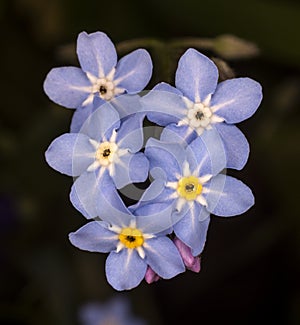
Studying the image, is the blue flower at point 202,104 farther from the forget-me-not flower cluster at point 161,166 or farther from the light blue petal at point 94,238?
the light blue petal at point 94,238

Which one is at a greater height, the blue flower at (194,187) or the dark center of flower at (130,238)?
the blue flower at (194,187)

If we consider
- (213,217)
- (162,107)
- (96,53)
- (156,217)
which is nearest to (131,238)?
(156,217)

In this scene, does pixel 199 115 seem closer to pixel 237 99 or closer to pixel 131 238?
pixel 237 99

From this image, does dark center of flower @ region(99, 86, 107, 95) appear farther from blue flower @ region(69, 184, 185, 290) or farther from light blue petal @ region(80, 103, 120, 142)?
blue flower @ region(69, 184, 185, 290)

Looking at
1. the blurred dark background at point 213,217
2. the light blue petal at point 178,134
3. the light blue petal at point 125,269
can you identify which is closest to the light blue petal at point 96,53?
the light blue petal at point 178,134

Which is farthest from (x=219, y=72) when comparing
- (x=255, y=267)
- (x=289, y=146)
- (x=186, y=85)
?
(x=255, y=267)

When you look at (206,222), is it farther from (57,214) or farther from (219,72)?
(57,214)

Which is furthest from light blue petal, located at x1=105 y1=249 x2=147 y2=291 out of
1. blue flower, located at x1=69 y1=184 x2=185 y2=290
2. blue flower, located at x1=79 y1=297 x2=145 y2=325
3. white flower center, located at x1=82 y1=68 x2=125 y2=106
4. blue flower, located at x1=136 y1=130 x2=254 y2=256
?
blue flower, located at x1=79 y1=297 x2=145 y2=325
